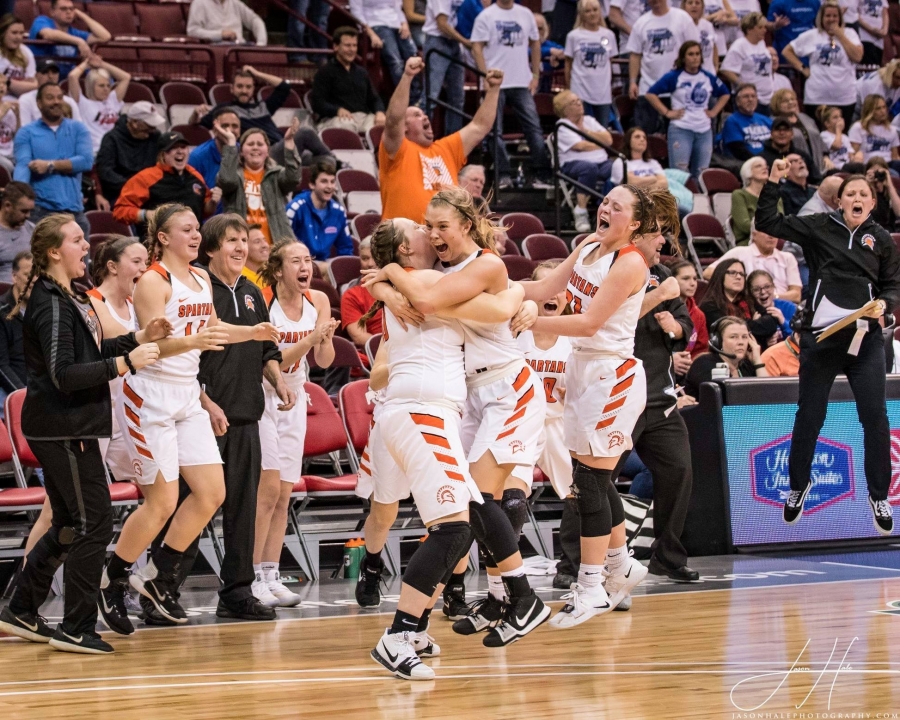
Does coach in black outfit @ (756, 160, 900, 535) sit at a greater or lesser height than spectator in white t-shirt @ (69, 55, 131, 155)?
lesser

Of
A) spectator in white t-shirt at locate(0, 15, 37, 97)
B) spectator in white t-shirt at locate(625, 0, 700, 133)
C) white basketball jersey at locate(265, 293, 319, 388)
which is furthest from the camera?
spectator in white t-shirt at locate(625, 0, 700, 133)

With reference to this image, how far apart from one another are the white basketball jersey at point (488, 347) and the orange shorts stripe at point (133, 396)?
154cm

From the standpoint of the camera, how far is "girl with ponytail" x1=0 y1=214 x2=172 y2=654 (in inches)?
217

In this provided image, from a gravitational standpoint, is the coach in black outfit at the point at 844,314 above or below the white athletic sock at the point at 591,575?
above

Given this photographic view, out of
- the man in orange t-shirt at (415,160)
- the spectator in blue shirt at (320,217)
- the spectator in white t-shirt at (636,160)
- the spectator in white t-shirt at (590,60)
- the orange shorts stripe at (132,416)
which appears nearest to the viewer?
the orange shorts stripe at (132,416)

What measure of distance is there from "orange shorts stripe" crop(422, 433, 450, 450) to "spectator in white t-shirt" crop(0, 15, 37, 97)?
26.1ft

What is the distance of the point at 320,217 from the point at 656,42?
6030mm

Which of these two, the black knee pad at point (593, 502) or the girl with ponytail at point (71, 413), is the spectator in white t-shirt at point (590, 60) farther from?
the girl with ponytail at point (71, 413)

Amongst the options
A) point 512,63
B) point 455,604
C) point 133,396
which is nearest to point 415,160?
point 133,396

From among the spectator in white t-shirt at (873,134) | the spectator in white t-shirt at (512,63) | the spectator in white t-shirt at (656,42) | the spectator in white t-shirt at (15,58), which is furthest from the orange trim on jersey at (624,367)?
the spectator in white t-shirt at (873,134)

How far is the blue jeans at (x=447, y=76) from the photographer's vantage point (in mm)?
13102

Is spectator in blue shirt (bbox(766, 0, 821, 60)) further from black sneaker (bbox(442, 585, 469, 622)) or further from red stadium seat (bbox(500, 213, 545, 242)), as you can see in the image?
black sneaker (bbox(442, 585, 469, 622))

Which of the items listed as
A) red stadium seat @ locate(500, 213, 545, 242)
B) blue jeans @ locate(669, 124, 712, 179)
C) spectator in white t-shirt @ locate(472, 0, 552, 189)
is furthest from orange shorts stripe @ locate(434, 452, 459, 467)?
blue jeans @ locate(669, 124, 712, 179)
